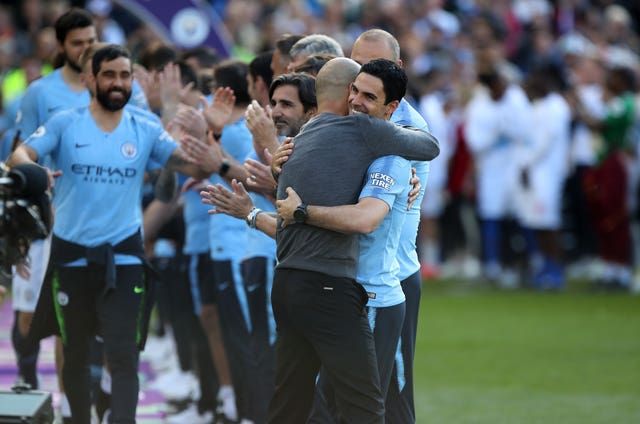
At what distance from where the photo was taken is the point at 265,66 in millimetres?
8883

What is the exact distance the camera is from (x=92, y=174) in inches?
316

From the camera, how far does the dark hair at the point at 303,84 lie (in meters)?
7.36

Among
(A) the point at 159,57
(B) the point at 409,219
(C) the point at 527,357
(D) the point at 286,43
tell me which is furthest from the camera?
(C) the point at 527,357

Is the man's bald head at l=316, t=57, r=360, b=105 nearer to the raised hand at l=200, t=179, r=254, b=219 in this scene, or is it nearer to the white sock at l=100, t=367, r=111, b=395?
the raised hand at l=200, t=179, r=254, b=219

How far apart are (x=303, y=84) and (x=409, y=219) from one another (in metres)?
0.95

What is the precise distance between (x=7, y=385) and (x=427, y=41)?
12837mm

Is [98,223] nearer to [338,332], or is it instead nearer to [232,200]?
[232,200]

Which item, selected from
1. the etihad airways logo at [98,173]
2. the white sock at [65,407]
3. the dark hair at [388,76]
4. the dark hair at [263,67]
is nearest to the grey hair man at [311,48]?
the dark hair at [263,67]

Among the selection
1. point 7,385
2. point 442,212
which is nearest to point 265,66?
point 7,385

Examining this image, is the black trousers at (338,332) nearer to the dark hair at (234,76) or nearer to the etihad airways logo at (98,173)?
the etihad airways logo at (98,173)

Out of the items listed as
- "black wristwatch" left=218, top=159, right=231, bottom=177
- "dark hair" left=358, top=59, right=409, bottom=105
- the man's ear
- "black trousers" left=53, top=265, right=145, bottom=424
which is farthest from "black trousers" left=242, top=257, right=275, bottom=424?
"dark hair" left=358, top=59, right=409, bottom=105

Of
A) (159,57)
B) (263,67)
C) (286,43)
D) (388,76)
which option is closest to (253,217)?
(388,76)

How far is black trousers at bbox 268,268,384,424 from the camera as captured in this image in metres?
6.29

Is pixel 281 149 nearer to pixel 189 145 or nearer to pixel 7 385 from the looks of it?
pixel 189 145
